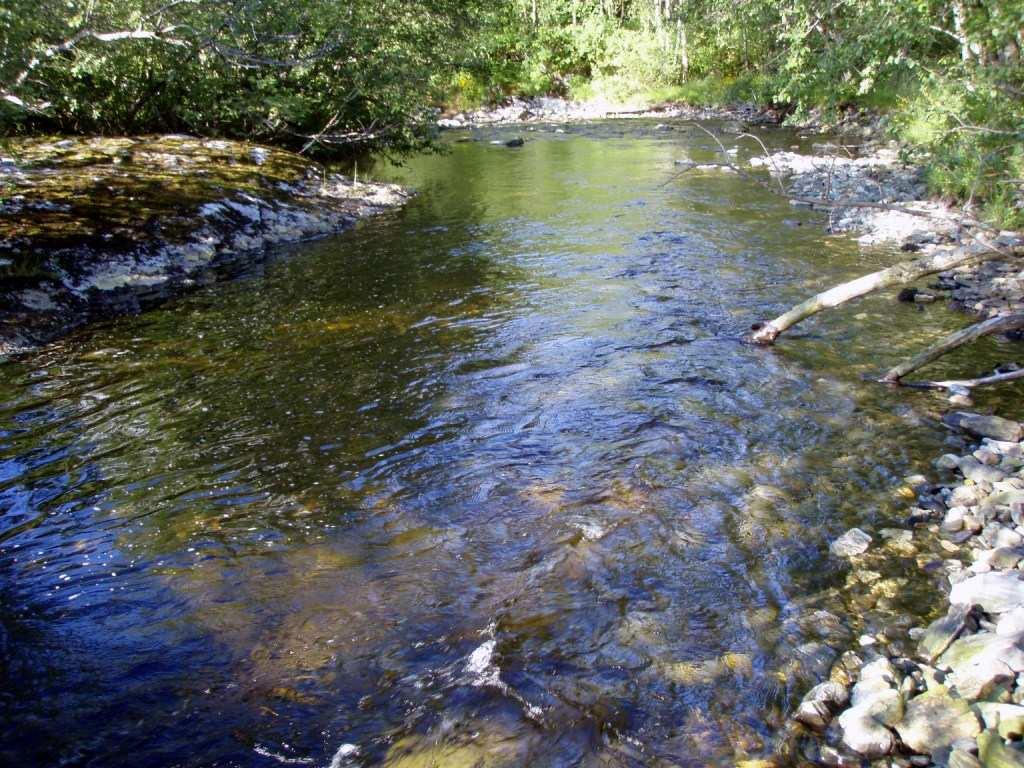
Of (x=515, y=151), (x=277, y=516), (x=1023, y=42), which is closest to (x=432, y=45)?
(x=515, y=151)

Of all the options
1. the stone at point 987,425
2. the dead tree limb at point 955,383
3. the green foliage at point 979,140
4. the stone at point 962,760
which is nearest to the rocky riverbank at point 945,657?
the stone at point 962,760

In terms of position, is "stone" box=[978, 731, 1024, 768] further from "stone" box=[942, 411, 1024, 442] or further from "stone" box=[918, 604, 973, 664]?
"stone" box=[942, 411, 1024, 442]

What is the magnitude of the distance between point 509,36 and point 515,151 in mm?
26713

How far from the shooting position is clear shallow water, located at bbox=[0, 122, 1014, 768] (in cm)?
371

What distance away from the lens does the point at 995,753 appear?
297 centimetres

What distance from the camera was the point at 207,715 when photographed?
3730mm

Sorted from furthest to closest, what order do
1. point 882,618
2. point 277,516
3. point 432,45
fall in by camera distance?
1. point 432,45
2. point 277,516
3. point 882,618

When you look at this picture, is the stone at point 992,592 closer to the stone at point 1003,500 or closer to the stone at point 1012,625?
the stone at point 1012,625

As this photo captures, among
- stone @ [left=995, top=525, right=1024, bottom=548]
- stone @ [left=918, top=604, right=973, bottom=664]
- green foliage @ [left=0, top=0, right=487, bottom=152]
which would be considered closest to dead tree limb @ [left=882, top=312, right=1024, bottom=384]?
stone @ [left=995, top=525, right=1024, bottom=548]

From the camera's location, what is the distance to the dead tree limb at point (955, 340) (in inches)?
253

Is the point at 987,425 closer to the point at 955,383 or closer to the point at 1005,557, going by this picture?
the point at 955,383

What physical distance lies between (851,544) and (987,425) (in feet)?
7.41

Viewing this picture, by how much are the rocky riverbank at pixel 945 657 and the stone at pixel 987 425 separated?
0.69 metres

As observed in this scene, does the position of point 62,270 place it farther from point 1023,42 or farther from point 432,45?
point 1023,42
